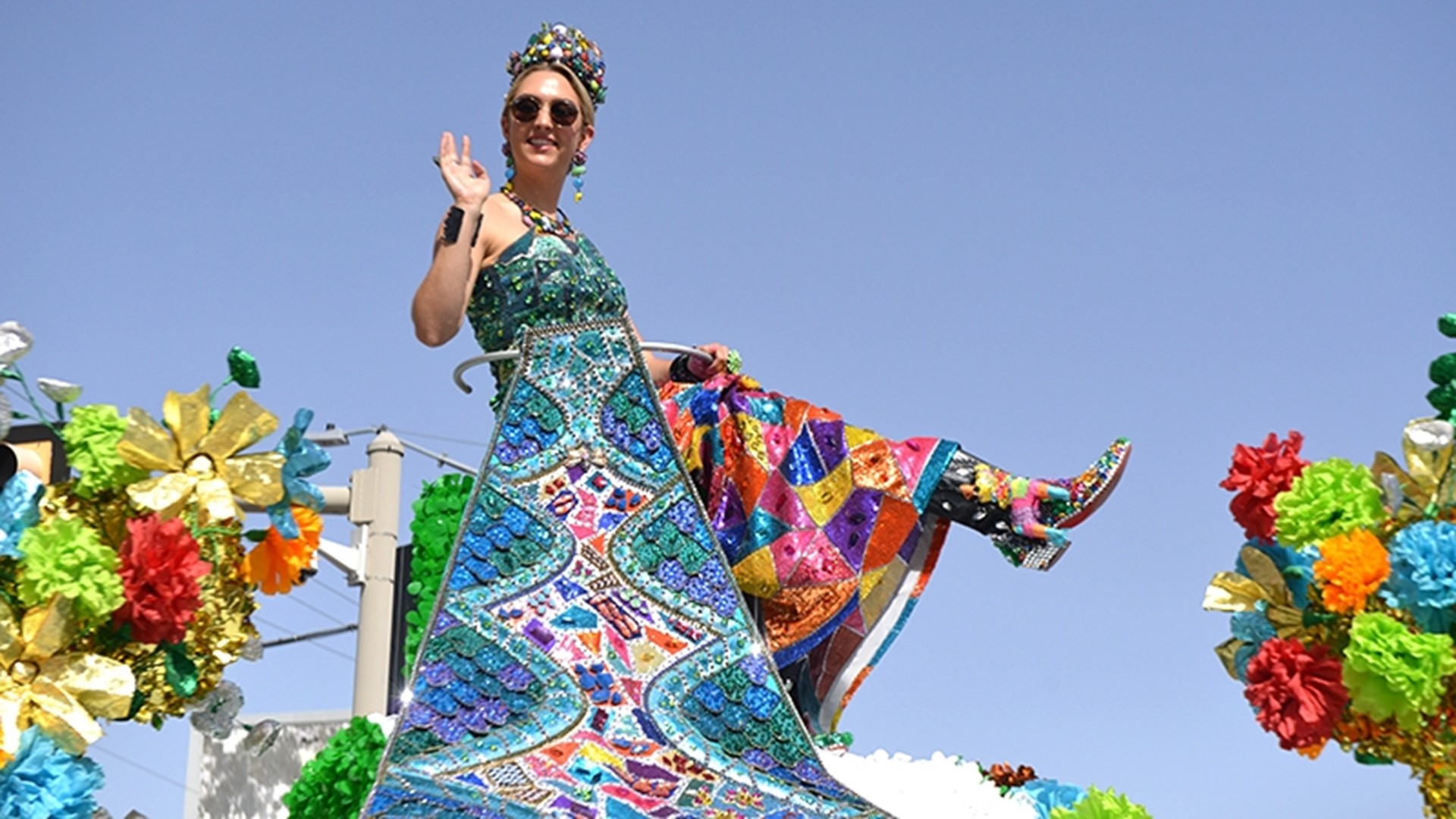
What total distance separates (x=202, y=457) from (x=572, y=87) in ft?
7.52

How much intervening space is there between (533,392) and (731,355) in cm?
98

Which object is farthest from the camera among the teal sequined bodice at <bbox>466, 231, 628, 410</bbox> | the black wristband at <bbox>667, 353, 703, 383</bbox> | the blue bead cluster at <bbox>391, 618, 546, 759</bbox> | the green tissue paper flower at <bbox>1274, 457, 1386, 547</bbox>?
the black wristband at <bbox>667, 353, 703, 383</bbox>

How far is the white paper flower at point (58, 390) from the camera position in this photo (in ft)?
11.4

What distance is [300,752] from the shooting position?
20.2 feet

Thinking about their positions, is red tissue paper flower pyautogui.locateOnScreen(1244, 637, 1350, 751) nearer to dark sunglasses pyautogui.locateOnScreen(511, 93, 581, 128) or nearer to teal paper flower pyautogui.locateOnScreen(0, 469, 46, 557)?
teal paper flower pyautogui.locateOnScreen(0, 469, 46, 557)

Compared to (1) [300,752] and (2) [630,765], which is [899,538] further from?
Answer: (1) [300,752]

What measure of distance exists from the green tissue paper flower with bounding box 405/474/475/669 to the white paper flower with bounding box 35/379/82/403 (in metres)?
1.67

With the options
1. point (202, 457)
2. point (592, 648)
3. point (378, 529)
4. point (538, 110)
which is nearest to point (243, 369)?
point (202, 457)

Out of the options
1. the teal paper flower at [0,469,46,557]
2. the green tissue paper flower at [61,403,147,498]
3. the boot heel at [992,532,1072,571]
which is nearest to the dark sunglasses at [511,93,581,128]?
the boot heel at [992,532,1072,571]

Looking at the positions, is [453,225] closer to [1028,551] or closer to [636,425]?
[636,425]

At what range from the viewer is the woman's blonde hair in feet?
17.9

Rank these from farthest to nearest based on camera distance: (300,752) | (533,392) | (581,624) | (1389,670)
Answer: (300,752), (533,392), (581,624), (1389,670)

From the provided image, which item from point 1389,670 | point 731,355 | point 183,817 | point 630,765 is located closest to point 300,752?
point 183,817

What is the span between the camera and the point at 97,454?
3484 mm
